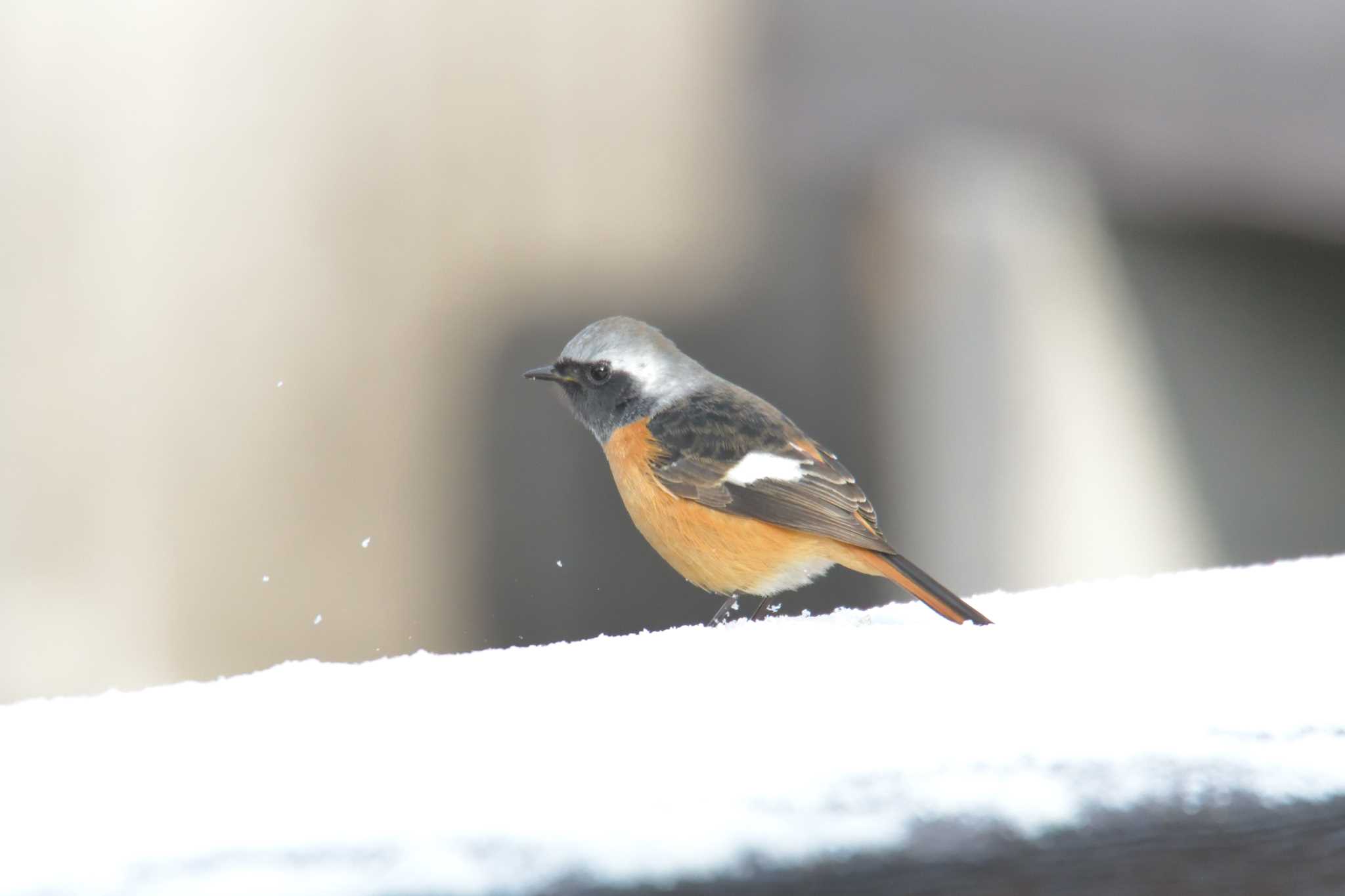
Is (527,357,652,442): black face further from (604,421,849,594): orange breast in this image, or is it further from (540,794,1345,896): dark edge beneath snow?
(540,794,1345,896): dark edge beneath snow

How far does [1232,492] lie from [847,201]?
165 centimetres

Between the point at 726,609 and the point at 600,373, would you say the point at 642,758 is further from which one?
the point at 600,373

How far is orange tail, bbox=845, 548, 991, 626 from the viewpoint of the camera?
70.5 inches

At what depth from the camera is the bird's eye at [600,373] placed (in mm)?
2992

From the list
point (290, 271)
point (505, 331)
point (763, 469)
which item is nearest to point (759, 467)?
point (763, 469)

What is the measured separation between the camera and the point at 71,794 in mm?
875

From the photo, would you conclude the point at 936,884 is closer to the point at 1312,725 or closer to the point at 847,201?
the point at 1312,725

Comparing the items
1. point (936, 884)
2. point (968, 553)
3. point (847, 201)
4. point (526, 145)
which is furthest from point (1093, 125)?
point (936, 884)

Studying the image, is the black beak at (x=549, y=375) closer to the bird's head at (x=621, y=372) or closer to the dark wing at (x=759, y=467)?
the bird's head at (x=621, y=372)

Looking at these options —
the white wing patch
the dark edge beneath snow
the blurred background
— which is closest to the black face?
the white wing patch

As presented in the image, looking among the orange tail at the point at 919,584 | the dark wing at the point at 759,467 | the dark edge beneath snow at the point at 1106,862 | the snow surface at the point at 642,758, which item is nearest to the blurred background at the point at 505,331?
the dark wing at the point at 759,467

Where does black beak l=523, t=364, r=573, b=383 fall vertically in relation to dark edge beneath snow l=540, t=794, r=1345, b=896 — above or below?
below

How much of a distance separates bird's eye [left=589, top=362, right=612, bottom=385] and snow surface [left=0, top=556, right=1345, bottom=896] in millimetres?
1695

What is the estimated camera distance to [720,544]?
266 centimetres
